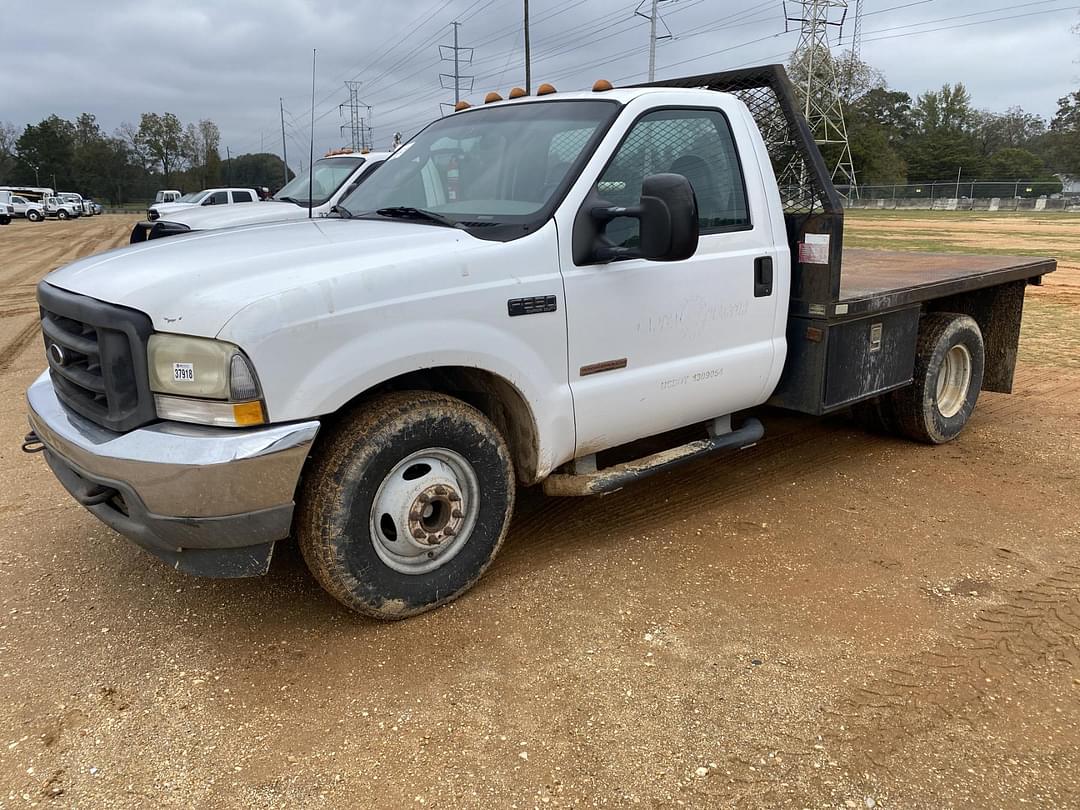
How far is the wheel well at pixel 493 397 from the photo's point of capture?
11.3 feet

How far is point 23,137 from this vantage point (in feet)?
301

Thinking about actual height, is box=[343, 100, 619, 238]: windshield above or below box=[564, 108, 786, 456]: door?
above

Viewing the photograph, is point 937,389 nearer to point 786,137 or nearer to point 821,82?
point 786,137

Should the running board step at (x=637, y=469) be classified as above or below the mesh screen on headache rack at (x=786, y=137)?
below

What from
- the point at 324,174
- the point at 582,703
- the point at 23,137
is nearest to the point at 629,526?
the point at 582,703

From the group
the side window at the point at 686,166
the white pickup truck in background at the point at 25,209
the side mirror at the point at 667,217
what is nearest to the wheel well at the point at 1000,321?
the side window at the point at 686,166

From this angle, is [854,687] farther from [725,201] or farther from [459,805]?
[725,201]

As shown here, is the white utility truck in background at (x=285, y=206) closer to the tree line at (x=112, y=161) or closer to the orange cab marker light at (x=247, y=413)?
the orange cab marker light at (x=247, y=413)

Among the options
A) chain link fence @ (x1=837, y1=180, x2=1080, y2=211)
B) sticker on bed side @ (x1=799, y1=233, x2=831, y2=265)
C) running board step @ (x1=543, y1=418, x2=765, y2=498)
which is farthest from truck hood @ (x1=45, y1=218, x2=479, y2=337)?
chain link fence @ (x1=837, y1=180, x2=1080, y2=211)

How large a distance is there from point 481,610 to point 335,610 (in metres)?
0.61

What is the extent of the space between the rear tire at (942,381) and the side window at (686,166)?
208 cm

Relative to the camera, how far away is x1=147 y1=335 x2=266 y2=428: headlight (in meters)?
2.75

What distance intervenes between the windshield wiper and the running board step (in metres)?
1.23

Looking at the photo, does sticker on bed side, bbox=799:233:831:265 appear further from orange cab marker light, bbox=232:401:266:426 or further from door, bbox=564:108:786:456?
orange cab marker light, bbox=232:401:266:426
